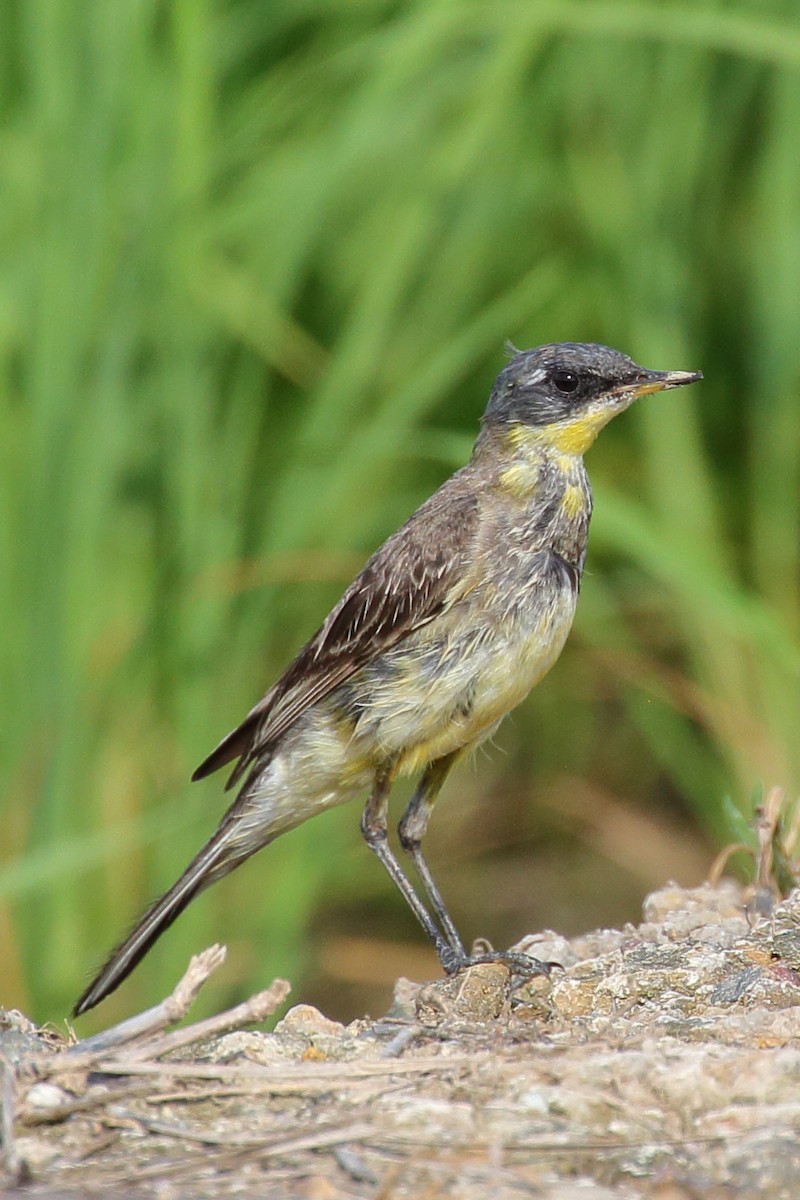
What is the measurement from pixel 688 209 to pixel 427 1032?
17.7 feet

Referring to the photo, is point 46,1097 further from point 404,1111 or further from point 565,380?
point 565,380

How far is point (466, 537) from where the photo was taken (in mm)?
5781

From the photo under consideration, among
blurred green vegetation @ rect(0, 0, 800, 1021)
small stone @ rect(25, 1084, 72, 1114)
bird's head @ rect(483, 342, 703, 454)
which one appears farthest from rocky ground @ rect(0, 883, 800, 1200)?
blurred green vegetation @ rect(0, 0, 800, 1021)

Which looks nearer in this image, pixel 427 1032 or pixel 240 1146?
pixel 240 1146

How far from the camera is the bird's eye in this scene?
606cm

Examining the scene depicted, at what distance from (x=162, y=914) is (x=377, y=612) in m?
1.10

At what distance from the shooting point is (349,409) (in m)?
7.42

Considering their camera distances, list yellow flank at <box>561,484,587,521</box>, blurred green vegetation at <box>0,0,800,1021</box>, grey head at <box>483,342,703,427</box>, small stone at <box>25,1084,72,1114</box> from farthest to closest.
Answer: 1. blurred green vegetation at <box>0,0,800,1021</box>
2. grey head at <box>483,342,703,427</box>
3. yellow flank at <box>561,484,587,521</box>
4. small stone at <box>25,1084,72,1114</box>

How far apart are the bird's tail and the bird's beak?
183 centimetres

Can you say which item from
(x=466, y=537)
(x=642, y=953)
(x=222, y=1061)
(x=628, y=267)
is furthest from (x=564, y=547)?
(x=628, y=267)

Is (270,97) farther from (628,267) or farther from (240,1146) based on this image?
(240,1146)

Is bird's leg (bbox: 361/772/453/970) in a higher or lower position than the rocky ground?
higher

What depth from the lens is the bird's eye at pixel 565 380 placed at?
6059 mm

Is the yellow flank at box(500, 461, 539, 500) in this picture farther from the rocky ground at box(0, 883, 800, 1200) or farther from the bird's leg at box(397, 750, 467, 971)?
the rocky ground at box(0, 883, 800, 1200)
